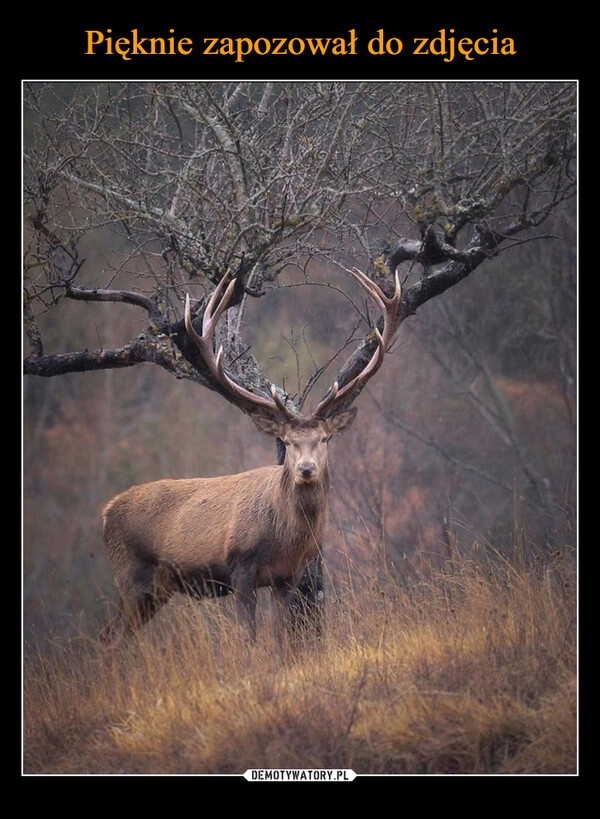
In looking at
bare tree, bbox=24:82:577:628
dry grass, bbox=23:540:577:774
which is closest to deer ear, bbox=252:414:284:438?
bare tree, bbox=24:82:577:628

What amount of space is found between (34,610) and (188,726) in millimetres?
12705

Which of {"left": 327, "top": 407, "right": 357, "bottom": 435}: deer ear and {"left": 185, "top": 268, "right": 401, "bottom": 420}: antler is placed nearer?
{"left": 185, "top": 268, "right": 401, "bottom": 420}: antler

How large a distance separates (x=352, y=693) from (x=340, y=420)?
225 cm

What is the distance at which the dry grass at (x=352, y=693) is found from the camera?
580 cm

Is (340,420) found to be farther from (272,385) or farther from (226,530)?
(226,530)

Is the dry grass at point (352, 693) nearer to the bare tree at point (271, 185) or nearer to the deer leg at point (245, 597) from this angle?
the deer leg at point (245, 597)

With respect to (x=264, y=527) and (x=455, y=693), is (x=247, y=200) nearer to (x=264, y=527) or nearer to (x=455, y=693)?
(x=264, y=527)

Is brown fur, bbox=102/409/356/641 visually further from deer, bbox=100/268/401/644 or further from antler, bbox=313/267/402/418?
antler, bbox=313/267/402/418

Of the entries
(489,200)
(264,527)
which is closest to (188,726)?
(264,527)

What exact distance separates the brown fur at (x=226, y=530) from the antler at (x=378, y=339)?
0.40ft

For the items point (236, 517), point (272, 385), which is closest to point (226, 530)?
point (236, 517)

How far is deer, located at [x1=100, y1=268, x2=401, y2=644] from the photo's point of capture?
7.70m

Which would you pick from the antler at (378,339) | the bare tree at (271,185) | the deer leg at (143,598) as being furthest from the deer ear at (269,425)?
the deer leg at (143,598)
